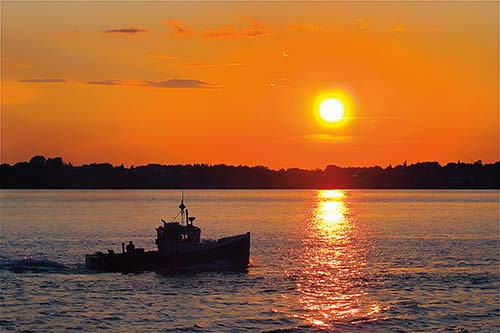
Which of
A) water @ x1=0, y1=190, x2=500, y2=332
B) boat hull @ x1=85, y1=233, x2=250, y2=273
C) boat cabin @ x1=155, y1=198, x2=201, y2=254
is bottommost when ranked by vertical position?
water @ x1=0, y1=190, x2=500, y2=332

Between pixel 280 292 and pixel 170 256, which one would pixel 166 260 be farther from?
pixel 280 292

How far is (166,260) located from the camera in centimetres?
6975

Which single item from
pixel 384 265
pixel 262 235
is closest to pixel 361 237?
pixel 262 235

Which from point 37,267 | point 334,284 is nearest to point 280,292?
point 334,284

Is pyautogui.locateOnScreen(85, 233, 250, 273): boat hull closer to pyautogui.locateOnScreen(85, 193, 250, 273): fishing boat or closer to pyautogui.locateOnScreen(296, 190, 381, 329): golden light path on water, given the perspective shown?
pyautogui.locateOnScreen(85, 193, 250, 273): fishing boat

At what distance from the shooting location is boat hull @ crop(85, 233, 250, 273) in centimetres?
6988

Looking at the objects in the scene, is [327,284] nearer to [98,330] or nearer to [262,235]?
[98,330]

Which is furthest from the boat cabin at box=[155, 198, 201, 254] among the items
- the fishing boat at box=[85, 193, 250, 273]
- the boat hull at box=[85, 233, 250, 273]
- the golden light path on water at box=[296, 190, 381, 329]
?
the golden light path on water at box=[296, 190, 381, 329]

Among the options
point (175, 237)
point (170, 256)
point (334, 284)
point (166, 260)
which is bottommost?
point (334, 284)

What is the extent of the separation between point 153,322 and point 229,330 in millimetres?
5368

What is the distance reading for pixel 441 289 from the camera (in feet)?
194

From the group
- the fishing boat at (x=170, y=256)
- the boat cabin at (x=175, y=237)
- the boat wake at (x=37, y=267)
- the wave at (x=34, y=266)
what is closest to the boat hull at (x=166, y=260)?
the fishing boat at (x=170, y=256)

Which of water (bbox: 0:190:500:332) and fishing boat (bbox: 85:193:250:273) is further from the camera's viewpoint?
fishing boat (bbox: 85:193:250:273)

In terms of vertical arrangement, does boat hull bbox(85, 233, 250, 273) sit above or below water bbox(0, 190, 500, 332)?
above
